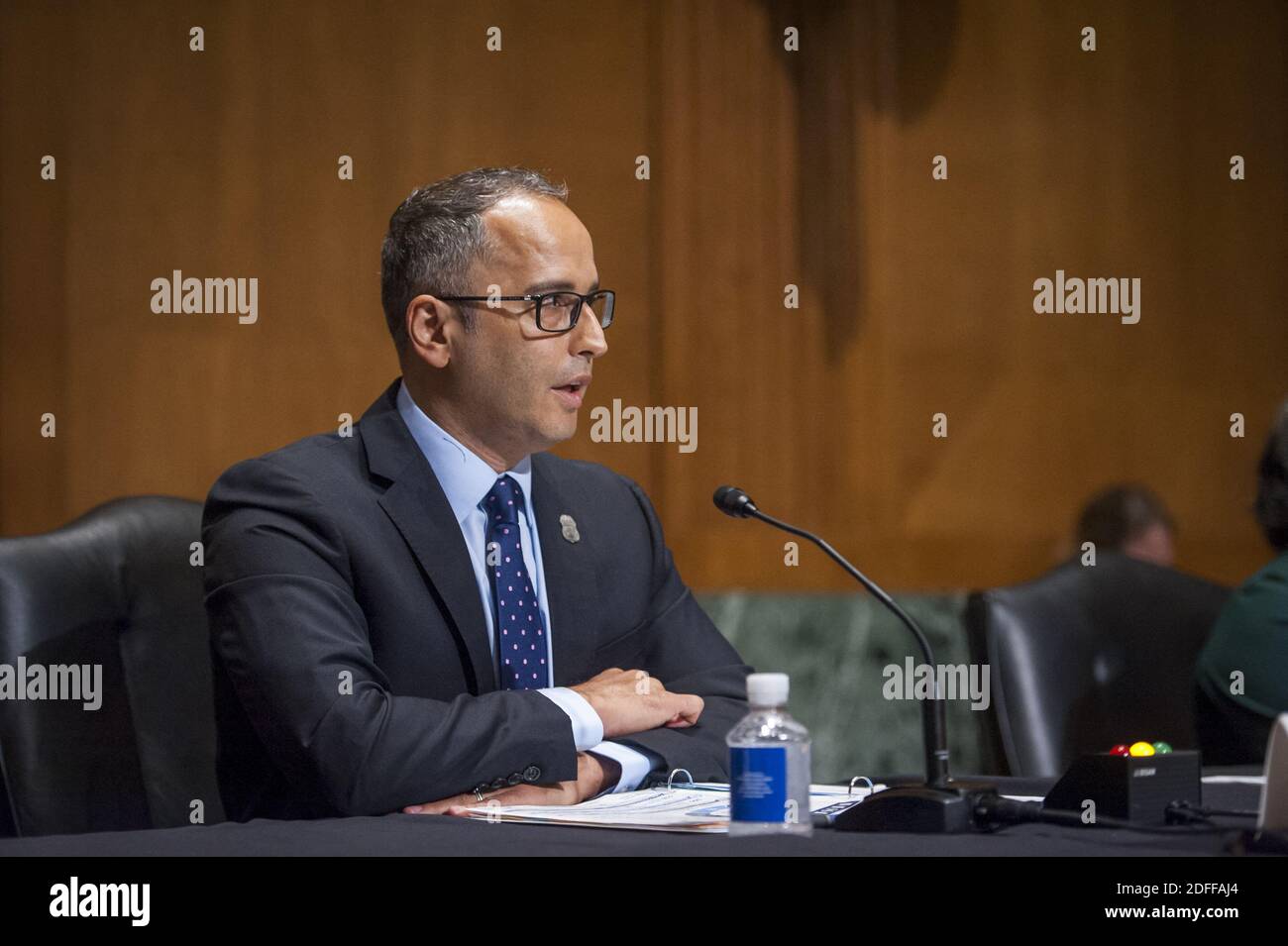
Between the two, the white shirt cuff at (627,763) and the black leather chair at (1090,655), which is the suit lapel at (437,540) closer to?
the white shirt cuff at (627,763)

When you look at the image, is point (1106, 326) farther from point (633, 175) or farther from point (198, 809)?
point (198, 809)

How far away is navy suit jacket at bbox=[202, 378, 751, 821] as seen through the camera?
68.6 inches

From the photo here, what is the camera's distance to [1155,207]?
468 cm

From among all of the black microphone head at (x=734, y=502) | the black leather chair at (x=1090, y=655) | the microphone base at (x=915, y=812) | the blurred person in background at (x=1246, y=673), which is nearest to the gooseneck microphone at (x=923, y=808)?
the microphone base at (x=915, y=812)

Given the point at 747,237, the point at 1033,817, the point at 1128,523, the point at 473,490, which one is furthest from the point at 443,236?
the point at 1128,523

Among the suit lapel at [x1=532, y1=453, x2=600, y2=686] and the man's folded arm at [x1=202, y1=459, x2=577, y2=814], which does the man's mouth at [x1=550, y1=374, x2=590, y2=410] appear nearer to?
the suit lapel at [x1=532, y1=453, x2=600, y2=686]

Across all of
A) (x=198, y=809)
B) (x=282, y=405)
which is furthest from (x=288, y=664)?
(x=282, y=405)

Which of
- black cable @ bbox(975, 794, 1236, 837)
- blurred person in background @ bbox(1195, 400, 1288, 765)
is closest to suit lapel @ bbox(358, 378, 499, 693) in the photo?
black cable @ bbox(975, 794, 1236, 837)

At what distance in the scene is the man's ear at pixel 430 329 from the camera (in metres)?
2.28

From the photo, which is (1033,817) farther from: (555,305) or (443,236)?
(443,236)

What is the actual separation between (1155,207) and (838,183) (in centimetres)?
101

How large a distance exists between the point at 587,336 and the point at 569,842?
1.06m

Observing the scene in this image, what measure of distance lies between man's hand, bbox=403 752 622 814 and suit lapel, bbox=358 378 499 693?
0.26 metres

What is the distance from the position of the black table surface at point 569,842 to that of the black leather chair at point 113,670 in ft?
2.23
